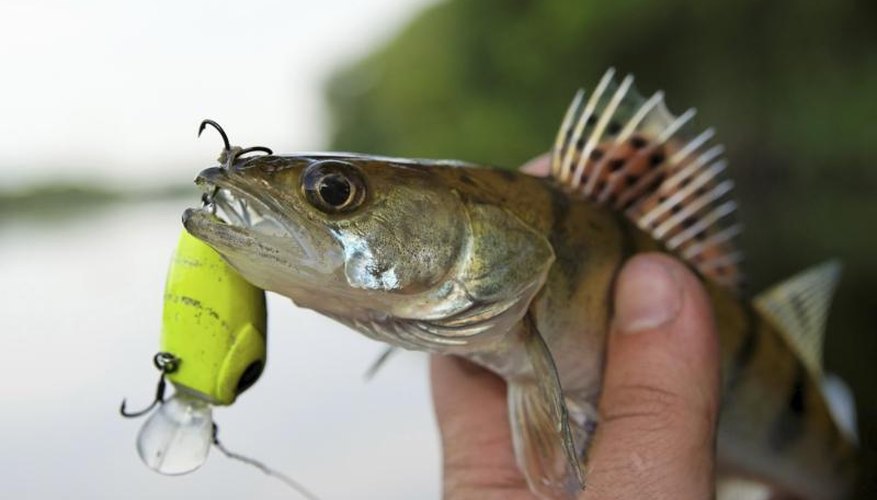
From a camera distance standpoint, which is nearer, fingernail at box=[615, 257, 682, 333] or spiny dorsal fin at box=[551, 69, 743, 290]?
fingernail at box=[615, 257, 682, 333]

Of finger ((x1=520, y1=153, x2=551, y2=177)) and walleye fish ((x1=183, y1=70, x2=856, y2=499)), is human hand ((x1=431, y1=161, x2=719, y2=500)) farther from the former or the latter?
finger ((x1=520, y1=153, x2=551, y2=177))

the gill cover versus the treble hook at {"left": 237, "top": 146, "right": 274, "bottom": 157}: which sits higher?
the treble hook at {"left": 237, "top": 146, "right": 274, "bottom": 157}

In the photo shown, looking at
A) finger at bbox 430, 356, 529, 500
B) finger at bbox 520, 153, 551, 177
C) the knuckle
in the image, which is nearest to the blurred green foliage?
finger at bbox 520, 153, 551, 177

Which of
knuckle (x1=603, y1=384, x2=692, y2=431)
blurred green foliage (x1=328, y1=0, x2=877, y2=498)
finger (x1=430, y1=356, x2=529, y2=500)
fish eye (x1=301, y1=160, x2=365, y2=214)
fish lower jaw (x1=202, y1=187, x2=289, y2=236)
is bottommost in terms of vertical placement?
blurred green foliage (x1=328, y1=0, x2=877, y2=498)

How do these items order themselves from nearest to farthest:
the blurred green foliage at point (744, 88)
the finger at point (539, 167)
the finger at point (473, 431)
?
the finger at point (473, 431) → the finger at point (539, 167) → the blurred green foliage at point (744, 88)

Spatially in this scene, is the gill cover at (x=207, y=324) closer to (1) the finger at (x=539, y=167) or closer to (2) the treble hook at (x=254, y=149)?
(2) the treble hook at (x=254, y=149)

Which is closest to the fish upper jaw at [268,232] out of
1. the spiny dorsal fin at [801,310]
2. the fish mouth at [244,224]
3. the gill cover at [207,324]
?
the fish mouth at [244,224]

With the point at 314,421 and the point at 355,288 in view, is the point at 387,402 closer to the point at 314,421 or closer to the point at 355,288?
the point at 314,421
